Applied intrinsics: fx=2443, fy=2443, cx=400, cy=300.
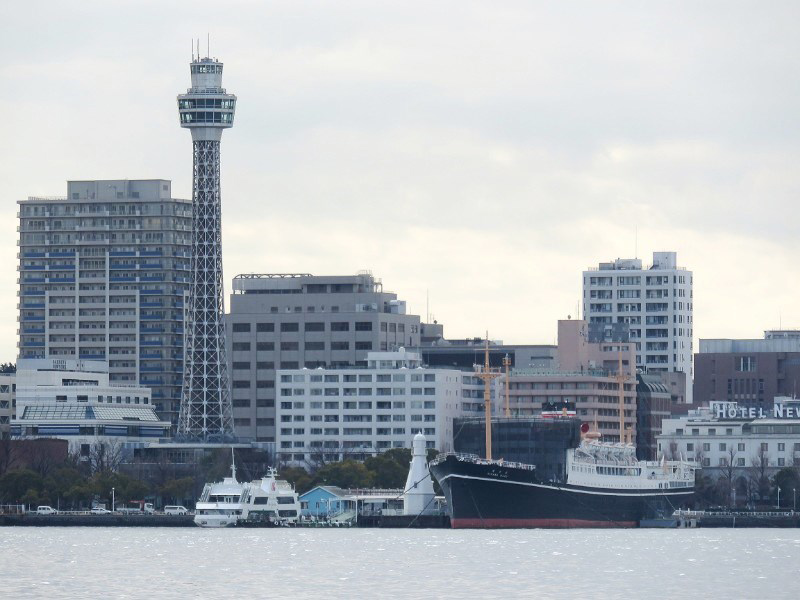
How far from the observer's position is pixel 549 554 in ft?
522

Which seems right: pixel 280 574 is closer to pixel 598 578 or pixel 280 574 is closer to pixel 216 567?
pixel 216 567

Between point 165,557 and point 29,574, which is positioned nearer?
point 29,574

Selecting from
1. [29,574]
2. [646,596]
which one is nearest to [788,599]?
[646,596]

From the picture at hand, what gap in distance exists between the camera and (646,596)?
403 feet

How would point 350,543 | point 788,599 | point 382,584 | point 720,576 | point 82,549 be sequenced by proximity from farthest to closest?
point 350,543, point 82,549, point 720,576, point 382,584, point 788,599

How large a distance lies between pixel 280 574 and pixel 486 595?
20206mm

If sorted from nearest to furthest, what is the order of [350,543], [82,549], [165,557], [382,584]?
[382,584], [165,557], [82,549], [350,543]

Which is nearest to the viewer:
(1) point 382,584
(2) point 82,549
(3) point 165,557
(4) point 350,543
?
(1) point 382,584

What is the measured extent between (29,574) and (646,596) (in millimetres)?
36348

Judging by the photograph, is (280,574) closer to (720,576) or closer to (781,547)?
(720,576)

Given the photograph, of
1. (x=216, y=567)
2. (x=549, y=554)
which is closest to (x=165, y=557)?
(x=216, y=567)

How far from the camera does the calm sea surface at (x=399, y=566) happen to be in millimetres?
125188

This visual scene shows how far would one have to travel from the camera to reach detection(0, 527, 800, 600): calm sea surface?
12519 cm

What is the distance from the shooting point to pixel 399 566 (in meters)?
145
